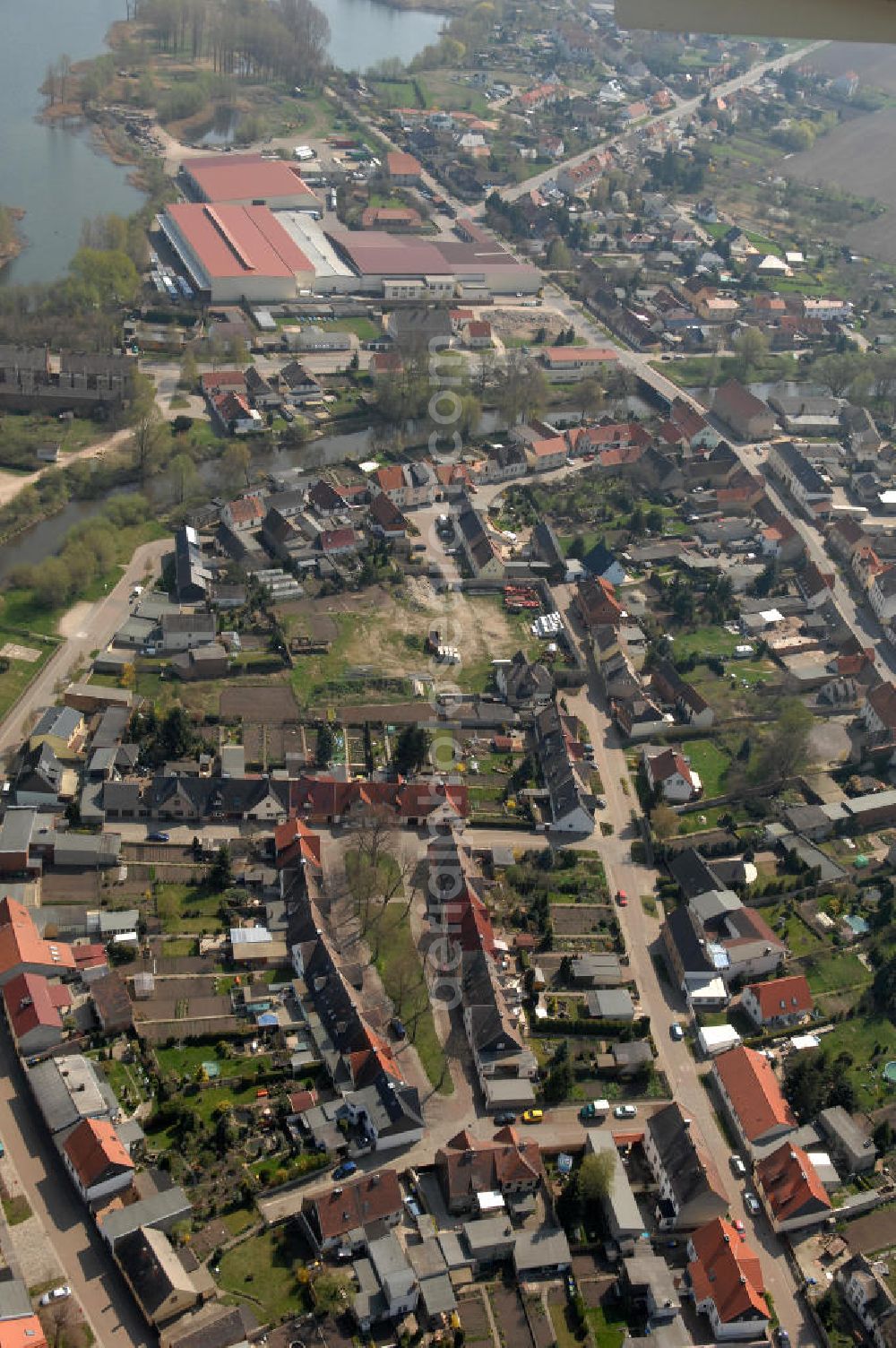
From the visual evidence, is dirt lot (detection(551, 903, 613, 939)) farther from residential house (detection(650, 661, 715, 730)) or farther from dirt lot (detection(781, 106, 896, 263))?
dirt lot (detection(781, 106, 896, 263))

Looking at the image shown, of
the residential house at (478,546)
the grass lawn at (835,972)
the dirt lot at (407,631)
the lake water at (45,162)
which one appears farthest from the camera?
the lake water at (45,162)

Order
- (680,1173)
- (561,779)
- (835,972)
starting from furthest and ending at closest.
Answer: (561,779)
(835,972)
(680,1173)

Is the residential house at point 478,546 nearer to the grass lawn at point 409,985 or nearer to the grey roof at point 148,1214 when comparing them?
the grass lawn at point 409,985

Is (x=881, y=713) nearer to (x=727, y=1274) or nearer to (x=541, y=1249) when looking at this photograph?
(x=727, y=1274)

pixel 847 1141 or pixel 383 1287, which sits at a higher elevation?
pixel 847 1141

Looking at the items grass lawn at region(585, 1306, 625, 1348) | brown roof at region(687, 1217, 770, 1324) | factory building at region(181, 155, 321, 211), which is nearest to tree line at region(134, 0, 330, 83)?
factory building at region(181, 155, 321, 211)

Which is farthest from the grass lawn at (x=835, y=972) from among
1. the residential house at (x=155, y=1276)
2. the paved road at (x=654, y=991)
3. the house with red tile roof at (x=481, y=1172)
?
the residential house at (x=155, y=1276)

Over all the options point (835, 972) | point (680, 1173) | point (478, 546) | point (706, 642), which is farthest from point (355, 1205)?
point (478, 546)
